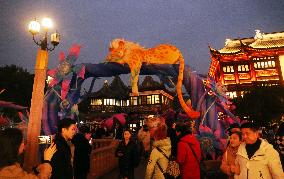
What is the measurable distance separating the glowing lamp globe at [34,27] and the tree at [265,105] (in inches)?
1249

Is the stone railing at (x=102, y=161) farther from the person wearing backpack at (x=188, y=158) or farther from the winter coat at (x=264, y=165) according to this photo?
the winter coat at (x=264, y=165)

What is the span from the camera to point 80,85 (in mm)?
15352

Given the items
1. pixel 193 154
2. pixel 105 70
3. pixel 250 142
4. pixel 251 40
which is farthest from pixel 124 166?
pixel 251 40

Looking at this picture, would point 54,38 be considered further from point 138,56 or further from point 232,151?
point 232,151

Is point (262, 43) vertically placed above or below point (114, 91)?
above

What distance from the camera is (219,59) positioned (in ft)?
154

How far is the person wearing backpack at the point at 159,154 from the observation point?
4326 millimetres

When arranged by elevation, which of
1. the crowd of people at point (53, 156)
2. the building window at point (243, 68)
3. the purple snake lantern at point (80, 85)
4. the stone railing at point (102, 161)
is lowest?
the stone railing at point (102, 161)

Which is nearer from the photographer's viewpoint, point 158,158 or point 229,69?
point 158,158

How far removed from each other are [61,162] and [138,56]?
11022 millimetres

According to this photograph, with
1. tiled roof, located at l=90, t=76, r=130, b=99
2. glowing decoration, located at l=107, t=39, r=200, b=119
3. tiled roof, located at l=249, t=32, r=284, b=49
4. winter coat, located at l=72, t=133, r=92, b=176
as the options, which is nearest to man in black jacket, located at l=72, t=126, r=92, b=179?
winter coat, located at l=72, t=133, r=92, b=176

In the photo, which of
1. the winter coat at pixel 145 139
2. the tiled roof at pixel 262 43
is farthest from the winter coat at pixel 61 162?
the tiled roof at pixel 262 43

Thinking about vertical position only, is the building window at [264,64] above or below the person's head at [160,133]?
above

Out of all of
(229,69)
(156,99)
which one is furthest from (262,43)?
(156,99)
